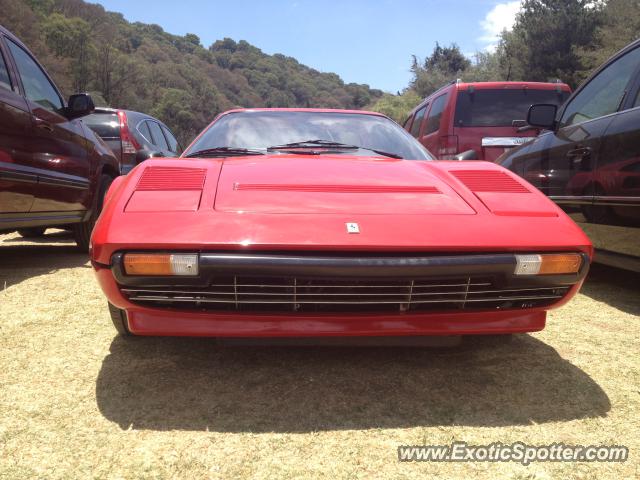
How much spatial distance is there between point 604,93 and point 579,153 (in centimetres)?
47

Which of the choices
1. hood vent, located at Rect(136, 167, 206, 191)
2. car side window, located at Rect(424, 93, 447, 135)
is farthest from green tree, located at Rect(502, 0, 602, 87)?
hood vent, located at Rect(136, 167, 206, 191)

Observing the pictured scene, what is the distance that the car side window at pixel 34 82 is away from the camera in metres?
3.49

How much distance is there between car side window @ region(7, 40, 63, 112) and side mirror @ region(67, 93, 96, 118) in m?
0.10

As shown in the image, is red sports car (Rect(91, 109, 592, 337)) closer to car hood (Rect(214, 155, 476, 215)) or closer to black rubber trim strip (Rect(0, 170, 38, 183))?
car hood (Rect(214, 155, 476, 215))

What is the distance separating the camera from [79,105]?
392 centimetres

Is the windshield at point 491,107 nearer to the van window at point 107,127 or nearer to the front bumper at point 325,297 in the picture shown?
the front bumper at point 325,297

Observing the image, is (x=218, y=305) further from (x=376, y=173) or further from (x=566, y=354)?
(x=566, y=354)

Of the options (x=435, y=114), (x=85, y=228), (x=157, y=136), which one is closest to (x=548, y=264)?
(x=85, y=228)

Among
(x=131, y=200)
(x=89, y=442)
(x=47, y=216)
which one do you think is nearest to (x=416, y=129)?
(x=47, y=216)

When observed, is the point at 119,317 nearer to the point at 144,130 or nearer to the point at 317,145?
the point at 317,145

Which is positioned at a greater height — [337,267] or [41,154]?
[41,154]

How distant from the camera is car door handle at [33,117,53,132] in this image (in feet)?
11.1

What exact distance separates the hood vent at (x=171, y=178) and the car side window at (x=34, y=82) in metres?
2.11

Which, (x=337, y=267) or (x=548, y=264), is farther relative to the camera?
(x=548, y=264)
